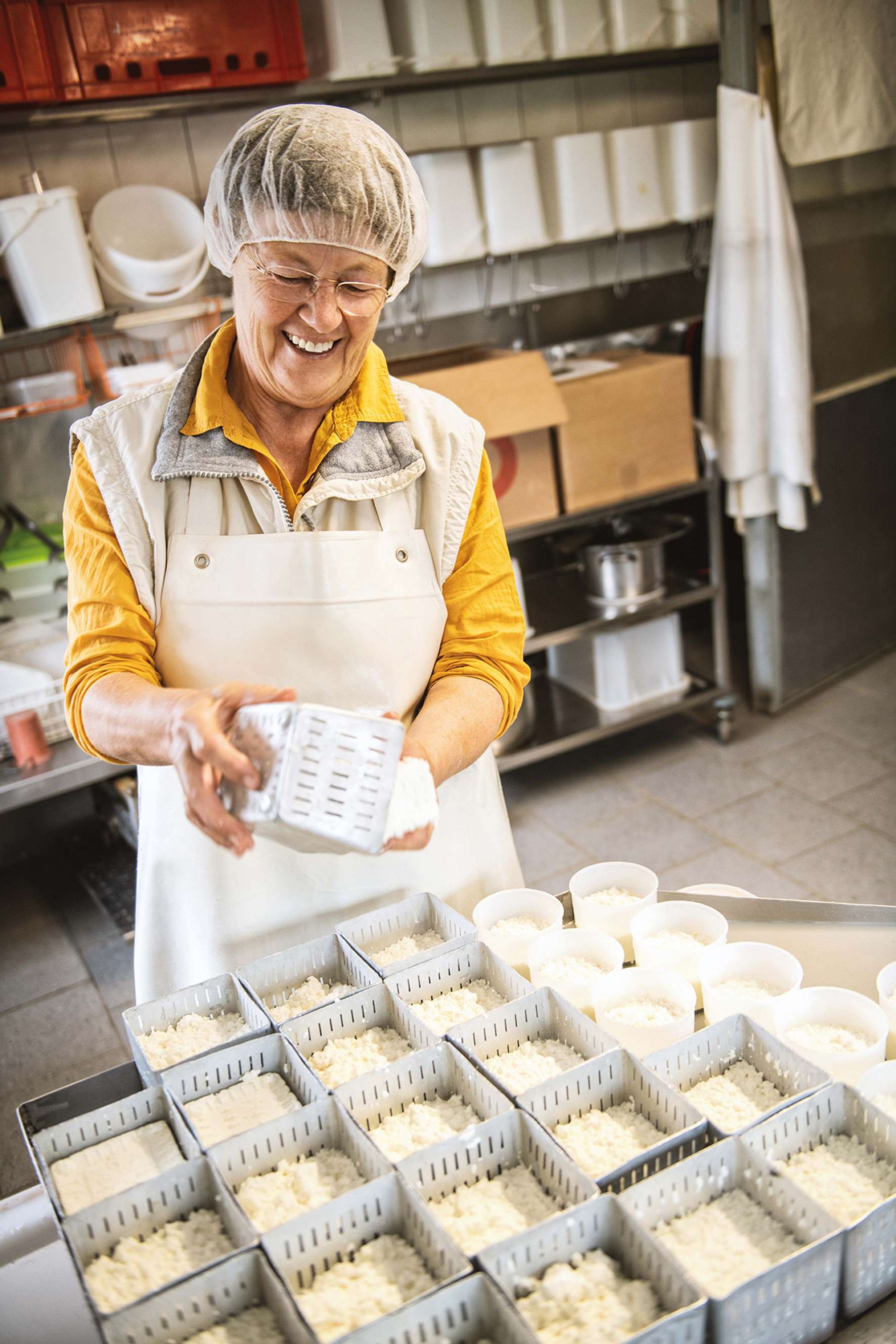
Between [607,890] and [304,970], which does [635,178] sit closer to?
[607,890]

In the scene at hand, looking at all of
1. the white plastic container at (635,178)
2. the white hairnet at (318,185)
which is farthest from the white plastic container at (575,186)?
the white hairnet at (318,185)

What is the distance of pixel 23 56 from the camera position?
258cm

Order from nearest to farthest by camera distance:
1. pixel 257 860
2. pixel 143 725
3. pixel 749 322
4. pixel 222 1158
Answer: pixel 222 1158 < pixel 143 725 < pixel 257 860 < pixel 749 322

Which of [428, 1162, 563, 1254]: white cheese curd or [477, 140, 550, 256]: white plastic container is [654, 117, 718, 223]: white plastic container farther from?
[428, 1162, 563, 1254]: white cheese curd

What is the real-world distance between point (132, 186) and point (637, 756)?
7.59 feet

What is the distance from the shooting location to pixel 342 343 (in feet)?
4.30

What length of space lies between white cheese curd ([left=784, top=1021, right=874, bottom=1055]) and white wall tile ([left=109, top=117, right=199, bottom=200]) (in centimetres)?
290

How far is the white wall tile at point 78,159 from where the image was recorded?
3043mm

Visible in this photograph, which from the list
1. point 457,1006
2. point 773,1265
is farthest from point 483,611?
point 773,1265

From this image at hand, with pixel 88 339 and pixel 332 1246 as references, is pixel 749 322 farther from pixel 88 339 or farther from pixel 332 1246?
pixel 332 1246

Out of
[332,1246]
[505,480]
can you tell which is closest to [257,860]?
[332,1246]

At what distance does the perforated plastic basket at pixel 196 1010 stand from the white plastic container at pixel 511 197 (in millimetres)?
2508

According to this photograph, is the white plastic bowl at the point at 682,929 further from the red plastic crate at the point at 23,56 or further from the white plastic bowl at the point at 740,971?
the red plastic crate at the point at 23,56

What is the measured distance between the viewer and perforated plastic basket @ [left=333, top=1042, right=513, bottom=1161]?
3.53 ft
